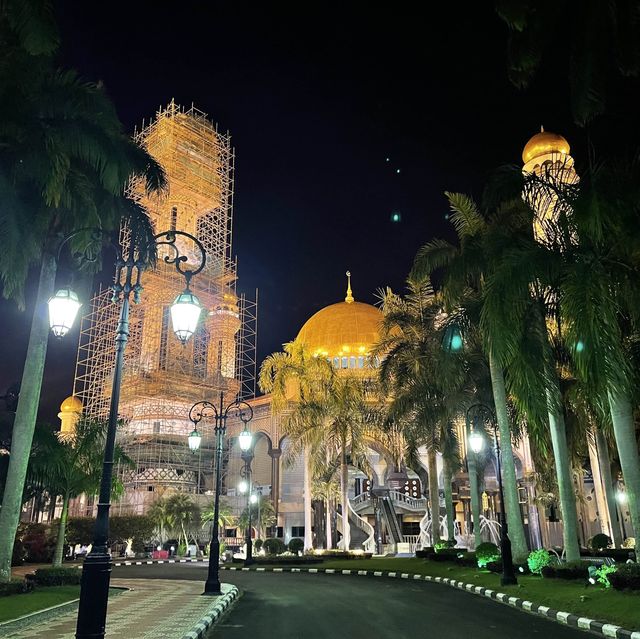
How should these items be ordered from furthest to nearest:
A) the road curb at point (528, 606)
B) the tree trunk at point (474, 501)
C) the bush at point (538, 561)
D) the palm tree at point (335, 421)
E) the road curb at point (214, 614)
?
1. the palm tree at point (335, 421)
2. the tree trunk at point (474, 501)
3. the bush at point (538, 561)
4. the road curb at point (214, 614)
5. the road curb at point (528, 606)

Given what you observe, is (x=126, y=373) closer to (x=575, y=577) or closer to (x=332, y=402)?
(x=332, y=402)

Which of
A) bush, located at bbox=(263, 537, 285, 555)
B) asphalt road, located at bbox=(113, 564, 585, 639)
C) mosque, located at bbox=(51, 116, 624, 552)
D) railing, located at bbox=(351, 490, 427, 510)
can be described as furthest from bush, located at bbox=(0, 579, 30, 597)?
railing, located at bbox=(351, 490, 427, 510)

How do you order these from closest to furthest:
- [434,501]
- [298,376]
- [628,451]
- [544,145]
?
[628,451]
[434,501]
[298,376]
[544,145]

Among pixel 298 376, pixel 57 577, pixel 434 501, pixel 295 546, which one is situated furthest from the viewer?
pixel 295 546

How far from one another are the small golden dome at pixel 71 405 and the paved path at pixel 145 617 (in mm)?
55264

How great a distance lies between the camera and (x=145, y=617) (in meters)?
12.7

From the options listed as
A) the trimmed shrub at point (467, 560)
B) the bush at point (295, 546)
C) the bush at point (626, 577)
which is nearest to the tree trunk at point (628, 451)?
the bush at point (626, 577)

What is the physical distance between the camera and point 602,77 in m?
12.5

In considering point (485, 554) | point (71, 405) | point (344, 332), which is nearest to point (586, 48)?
point (485, 554)

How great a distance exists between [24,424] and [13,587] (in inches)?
157

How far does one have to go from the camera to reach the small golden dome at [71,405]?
6956 centimetres

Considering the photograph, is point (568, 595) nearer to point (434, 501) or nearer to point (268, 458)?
point (434, 501)

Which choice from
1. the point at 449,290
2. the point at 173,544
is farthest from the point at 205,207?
the point at 449,290

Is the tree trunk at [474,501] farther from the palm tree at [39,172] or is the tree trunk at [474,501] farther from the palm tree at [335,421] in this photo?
the palm tree at [39,172]
